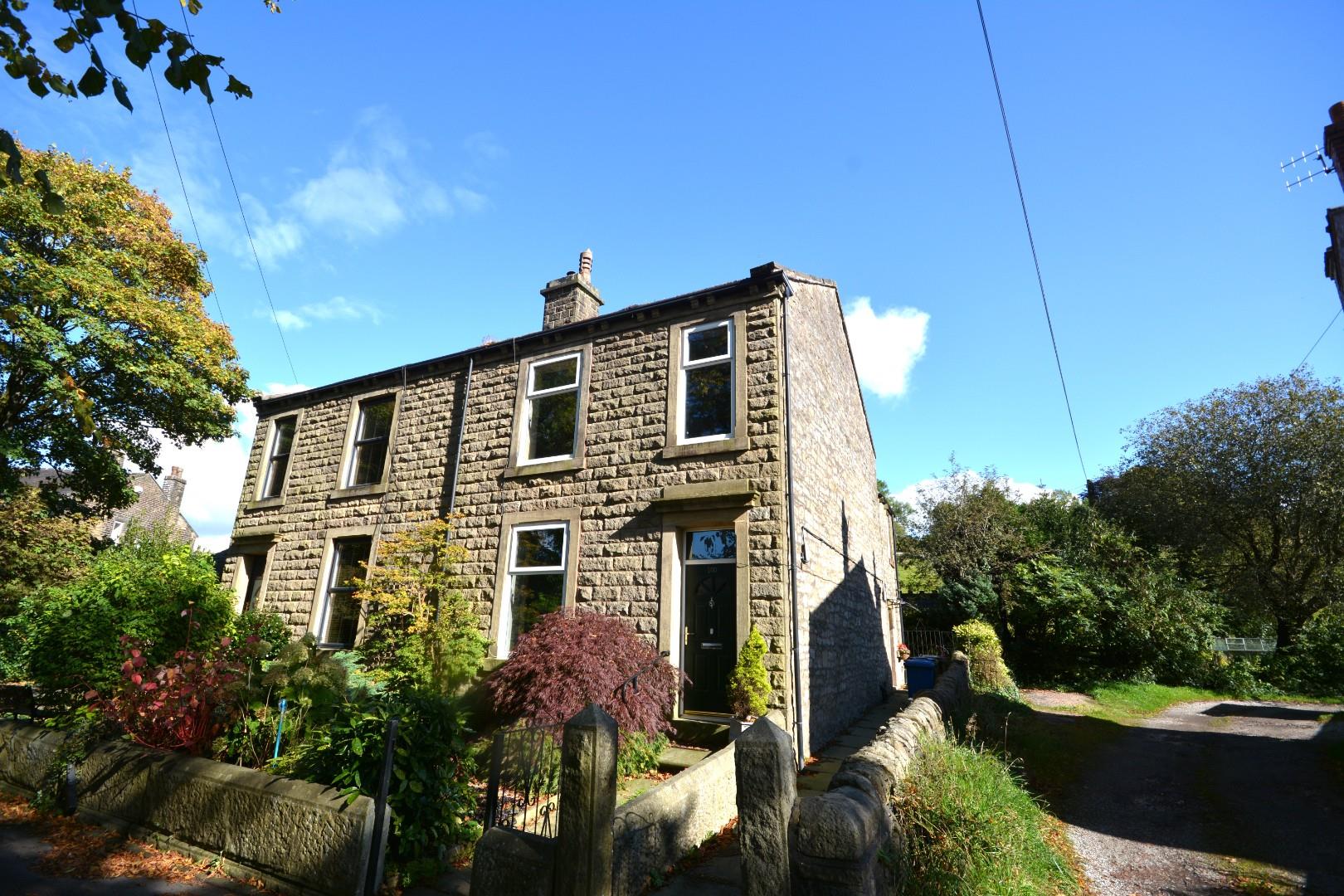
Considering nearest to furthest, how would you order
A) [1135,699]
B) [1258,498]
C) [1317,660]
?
[1135,699] < [1317,660] < [1258,498]

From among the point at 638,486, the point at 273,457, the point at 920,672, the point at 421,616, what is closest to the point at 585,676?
the point at 638,486

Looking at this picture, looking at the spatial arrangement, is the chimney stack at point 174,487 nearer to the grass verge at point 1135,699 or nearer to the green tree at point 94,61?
the green tree at point 94,61

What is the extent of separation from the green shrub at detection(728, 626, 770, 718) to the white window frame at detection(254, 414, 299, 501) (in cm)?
1222

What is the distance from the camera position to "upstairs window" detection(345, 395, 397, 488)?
13172mm

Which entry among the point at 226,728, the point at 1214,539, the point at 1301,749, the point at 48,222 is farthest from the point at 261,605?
the point at 1214,539

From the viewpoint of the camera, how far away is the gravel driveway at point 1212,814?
208 inches

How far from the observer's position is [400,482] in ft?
40.5

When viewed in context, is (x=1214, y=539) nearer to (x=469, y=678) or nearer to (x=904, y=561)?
(x=904, y=561)

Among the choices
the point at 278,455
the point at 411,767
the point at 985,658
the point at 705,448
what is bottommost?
the point at 411,767

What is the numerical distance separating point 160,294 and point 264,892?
1689cm

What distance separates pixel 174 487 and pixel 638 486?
44095mm

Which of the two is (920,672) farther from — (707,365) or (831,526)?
(707,365)

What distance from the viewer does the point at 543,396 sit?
1129 cm

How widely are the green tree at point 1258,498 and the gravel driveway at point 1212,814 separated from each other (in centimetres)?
1406
